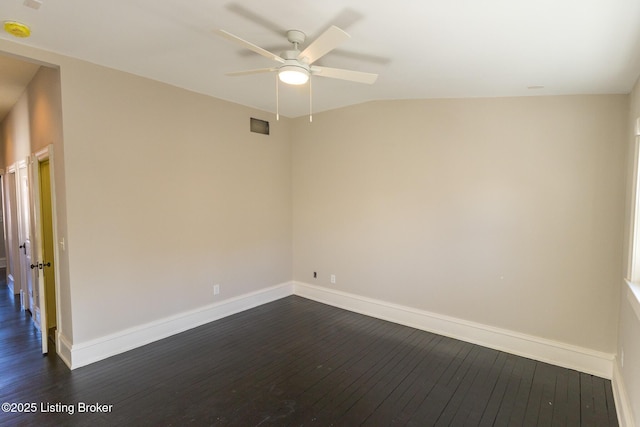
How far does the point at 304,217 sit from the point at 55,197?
3106 millimetres

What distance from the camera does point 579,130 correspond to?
114 inches

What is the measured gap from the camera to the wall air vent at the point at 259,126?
453 cm

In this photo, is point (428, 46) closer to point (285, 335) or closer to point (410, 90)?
point (410, 90)

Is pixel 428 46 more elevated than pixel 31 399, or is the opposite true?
pixel 428 46

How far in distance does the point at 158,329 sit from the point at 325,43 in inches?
136

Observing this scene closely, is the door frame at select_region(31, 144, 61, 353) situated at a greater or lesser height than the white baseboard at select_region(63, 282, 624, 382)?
greater

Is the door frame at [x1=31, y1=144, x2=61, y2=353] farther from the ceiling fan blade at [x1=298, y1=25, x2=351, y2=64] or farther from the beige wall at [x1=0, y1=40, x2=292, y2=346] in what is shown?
the ceiling fan blade at [x1=298, y1=25, x2=351, y2=64]

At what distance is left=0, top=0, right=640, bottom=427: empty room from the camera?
2.19 m

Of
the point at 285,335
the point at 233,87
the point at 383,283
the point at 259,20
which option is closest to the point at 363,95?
the point at 233,87

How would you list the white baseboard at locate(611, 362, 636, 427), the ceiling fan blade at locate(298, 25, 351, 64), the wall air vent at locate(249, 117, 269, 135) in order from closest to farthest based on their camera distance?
the ceiling fan blade at locate(298, 25, 351, 64) → the white baseboard at locate(611, 362, 636, 427) → the wall air vent at locate(249, 117, 269, 135)

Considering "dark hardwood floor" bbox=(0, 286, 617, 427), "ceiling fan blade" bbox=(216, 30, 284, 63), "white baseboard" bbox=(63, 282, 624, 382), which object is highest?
"ceiling fan blade" bbox=(216, 30, 284, 63)

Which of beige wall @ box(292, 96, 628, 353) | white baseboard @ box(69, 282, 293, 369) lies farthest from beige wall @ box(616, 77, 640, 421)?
white baseboard @ box(69, 282, 293, 369)

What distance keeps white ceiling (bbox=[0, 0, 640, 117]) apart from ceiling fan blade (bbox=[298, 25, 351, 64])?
0.67 feet

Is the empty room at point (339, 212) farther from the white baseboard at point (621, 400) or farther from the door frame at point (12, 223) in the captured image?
the door frame at point (12, 223)
